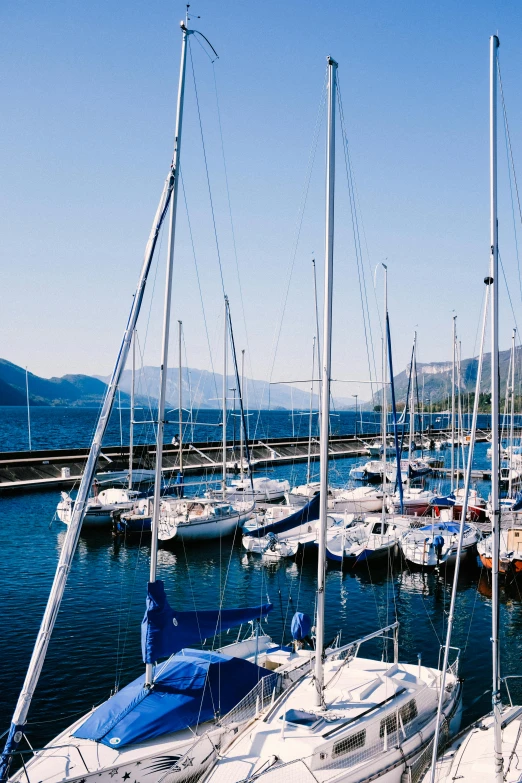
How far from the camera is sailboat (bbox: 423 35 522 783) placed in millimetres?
13227

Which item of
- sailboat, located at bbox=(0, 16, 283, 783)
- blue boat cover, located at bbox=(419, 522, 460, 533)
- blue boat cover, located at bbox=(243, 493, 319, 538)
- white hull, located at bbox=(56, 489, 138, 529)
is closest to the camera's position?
sailboat, located at bbox=(0, 16, 283, 783)

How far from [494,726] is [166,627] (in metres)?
7.75

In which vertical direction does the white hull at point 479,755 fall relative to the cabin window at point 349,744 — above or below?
below

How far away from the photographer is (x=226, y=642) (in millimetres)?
25281

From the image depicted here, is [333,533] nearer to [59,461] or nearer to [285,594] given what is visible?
[285,594]

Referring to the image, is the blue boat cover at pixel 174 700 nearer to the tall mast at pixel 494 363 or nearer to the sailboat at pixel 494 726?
the sailboat at pixel 494 726

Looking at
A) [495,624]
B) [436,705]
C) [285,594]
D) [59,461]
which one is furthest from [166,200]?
[59,461]

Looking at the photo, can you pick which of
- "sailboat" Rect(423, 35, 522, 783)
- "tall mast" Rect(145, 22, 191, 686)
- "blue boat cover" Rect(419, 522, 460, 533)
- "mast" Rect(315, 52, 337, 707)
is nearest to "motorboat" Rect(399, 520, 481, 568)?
"blue boat cover" Rect(419, 522, 460, 533)

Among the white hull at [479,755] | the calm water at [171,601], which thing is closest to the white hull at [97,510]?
the calm water at [171,601]

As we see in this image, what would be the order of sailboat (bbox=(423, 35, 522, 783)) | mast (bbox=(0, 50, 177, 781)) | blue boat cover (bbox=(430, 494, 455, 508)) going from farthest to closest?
blue boat cover (bbox=(430, 494, 455, 508))
sailboat (bbox=(423, 35, 522, 783))
mast (bbox=(0, 50, 177, 781))

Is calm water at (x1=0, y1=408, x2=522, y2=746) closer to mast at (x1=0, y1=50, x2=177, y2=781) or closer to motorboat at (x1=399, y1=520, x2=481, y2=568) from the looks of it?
motorboat at (x1=399, y1=520, x2=481, y2=568)

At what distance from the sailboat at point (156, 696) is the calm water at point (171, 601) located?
4967 mm

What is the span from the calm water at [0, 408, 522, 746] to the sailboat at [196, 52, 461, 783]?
444cm

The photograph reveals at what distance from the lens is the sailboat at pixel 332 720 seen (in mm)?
13430
